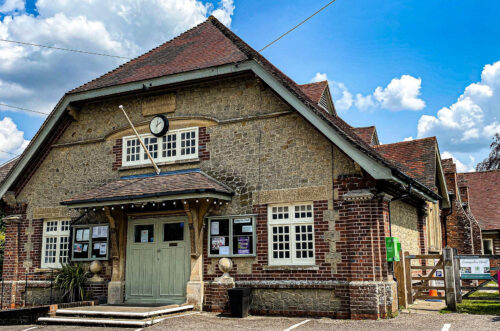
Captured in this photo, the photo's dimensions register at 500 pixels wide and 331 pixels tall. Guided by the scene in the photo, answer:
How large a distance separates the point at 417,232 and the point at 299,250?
6.19 metres

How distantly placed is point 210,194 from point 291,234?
7.18ft

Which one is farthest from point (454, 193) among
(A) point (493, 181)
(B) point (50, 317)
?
(B) point (50, 317)

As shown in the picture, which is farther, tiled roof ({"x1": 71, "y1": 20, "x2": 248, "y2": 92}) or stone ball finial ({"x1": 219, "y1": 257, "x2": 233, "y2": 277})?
tiled roof ({"x1": 71, "y1": 20, "x2": 248, "y2": 92})

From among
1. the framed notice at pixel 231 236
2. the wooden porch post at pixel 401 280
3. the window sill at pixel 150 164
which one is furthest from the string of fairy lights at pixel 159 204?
the wooden porch post at pixel 401 280

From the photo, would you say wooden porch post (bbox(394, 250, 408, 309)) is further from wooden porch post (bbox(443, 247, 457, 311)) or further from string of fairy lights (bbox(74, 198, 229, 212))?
string of fairy lights (bbox(74, 198, 229, 212))

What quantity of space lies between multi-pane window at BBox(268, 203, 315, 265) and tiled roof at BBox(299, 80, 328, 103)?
4.54m

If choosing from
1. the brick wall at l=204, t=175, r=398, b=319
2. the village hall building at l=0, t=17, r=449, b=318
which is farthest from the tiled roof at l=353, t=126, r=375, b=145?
the brick wall at l=204, t=175, r=398, b=319

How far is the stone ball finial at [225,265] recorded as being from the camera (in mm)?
12203

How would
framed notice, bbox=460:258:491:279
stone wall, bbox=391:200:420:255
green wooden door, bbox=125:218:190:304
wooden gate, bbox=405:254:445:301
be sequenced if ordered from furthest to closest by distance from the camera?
stone wall, bbox=391:200:420:255 → green wooden door, bbox=125:218:190:304 → wooden gate, bbox=405:254:445:301 → framed notice, bbox=460:258:491:279

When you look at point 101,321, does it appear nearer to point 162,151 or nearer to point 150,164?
point 150,164

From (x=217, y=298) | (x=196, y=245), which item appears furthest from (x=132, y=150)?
(x=217, y=298)

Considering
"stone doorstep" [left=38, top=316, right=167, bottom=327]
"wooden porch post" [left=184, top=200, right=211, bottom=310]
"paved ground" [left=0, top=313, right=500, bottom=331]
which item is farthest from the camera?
"wooden porch post" [left=184, top=200, right=211, bottom=310]

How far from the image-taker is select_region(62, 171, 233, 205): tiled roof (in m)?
12.0

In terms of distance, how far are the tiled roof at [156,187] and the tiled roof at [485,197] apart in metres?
16.9
